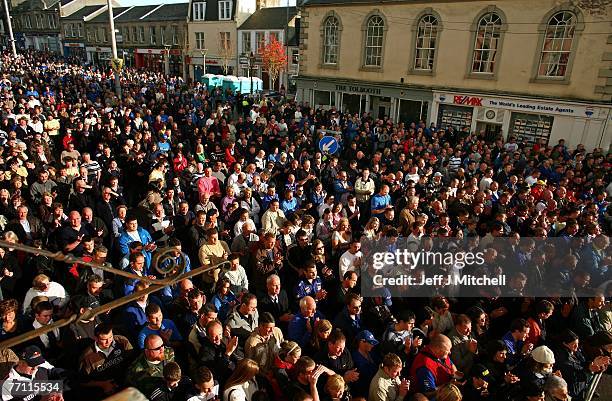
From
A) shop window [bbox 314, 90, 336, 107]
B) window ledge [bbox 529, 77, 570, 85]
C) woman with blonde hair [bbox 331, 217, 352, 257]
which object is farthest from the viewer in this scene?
shop window [bbox 314, 90, 336, 107]

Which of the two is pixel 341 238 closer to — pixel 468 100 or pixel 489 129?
pixel 468 100

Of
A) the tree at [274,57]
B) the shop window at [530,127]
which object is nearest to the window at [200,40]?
the tree at [274,57]

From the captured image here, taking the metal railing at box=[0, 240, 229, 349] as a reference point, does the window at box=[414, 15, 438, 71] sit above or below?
above

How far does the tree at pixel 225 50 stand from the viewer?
3997 centimetres

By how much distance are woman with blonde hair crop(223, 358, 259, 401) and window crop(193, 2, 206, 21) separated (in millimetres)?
43734

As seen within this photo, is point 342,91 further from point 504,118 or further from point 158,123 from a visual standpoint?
point 158,123

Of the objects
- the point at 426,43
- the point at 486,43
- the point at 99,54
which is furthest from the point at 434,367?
the point at 99,54

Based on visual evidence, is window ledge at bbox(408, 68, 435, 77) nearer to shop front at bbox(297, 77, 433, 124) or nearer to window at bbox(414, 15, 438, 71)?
window at bbox(414, 15, 438, 71)

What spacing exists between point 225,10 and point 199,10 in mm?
3450

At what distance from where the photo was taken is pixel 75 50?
54.3 m

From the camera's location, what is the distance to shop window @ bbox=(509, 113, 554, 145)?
17.1 metres

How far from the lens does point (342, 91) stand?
2280 centimetres

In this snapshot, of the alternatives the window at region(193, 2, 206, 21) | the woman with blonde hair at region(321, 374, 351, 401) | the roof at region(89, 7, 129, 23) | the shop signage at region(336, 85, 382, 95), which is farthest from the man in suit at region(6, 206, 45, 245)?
the roof at region(89, 7, 129, 23)

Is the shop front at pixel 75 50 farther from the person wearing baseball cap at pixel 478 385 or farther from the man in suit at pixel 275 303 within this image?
the person wearing baseball cap at pixel 478 385
